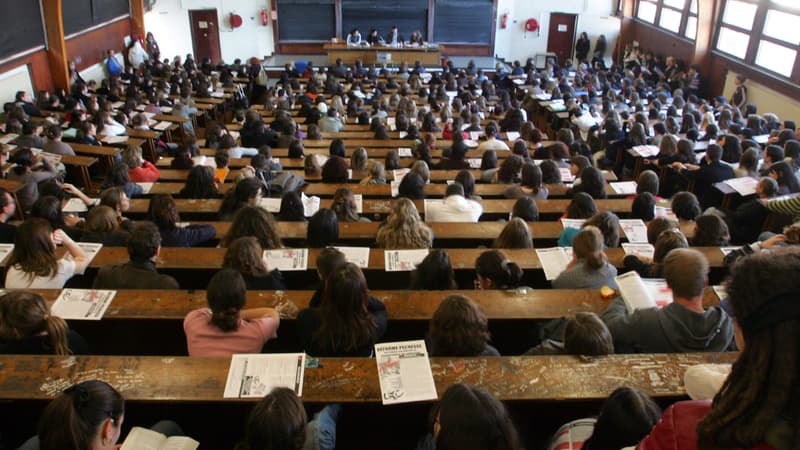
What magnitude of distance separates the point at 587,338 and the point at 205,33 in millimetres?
21359

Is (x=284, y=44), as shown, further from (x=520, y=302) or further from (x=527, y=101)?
(x=520, y=302)

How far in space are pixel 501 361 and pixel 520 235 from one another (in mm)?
1837

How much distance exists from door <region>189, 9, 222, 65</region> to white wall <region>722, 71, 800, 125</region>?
17.2 m

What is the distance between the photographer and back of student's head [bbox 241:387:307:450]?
2.08 metres

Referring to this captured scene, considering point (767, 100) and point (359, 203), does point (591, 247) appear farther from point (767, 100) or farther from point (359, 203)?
point (767, 100)

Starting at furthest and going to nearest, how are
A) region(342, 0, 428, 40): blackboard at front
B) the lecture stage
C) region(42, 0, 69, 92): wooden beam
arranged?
region(342, 0, 428, 40): blackboard at front < the lecture stage < region(42, 0, 69, 92): wooden beam

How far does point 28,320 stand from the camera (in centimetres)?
291

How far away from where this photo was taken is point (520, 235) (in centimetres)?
449

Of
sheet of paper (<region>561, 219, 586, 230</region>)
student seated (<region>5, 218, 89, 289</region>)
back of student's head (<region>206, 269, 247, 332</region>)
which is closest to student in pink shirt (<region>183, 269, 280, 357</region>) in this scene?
back of student's head (<region>206, 269, 247, 332</region>)

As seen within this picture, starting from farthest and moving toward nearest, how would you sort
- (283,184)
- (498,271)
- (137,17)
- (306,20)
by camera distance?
(306,20), (137,17), (283,184), (498,271)

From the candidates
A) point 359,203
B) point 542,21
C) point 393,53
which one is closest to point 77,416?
point 359,203

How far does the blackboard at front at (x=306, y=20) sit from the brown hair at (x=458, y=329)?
1977 centimetres

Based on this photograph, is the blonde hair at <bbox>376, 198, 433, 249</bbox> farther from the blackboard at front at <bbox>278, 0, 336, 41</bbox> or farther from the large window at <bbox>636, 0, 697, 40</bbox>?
the blackboard at front at <bbox>278, 0, 336, 41</bbox>

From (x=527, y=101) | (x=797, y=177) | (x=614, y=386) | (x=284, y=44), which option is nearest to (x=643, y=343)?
(x=614, y=386)
